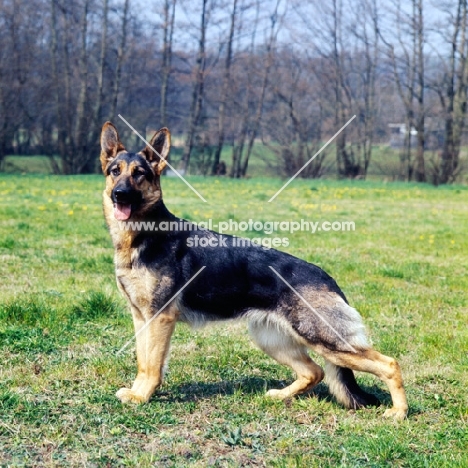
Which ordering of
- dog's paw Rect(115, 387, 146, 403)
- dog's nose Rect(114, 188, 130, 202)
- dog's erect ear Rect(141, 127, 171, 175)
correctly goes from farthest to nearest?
dog's erect ear Rect(141, 127, 171, 175) → dog's nose Rect(114, 188, 130, 202) → dog's paw Rect(115, 387, 146, 403)

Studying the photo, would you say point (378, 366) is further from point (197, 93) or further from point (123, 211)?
point (197, 93)

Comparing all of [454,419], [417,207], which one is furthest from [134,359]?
[417,207]

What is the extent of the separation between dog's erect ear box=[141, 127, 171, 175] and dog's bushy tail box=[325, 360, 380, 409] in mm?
2103

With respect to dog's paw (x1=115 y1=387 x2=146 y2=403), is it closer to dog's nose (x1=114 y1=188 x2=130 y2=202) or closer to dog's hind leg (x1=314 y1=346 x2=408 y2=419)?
dog's hind leg (x1=314 y1=346 x2=408 y2=419)

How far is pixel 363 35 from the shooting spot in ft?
116

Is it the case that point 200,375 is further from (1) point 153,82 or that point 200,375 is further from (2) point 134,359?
(1) point 153,82

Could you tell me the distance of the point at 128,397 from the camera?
4363 mm

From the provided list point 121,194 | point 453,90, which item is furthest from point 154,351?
point 453,90

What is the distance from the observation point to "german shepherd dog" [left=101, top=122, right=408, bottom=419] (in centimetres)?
436

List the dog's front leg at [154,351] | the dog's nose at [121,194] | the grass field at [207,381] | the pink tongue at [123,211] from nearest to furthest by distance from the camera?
the grass field at [207,381] → the dog's front leg at [154,351] → the dog's nose at [121,194] → the pink tongue at [123,211]

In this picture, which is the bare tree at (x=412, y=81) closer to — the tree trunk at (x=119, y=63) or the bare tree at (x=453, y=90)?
the bare tree at (x=453, y=90)

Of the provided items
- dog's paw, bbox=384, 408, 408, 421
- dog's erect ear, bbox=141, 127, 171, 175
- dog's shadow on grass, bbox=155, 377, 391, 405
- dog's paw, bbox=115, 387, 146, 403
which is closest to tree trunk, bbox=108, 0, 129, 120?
dog's erect ear, bbox=141, 127, 171, 175

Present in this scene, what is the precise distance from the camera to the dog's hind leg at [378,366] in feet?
14.0

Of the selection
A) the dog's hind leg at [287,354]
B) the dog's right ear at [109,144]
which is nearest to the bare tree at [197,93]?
the dog's right ear at [109,144]
